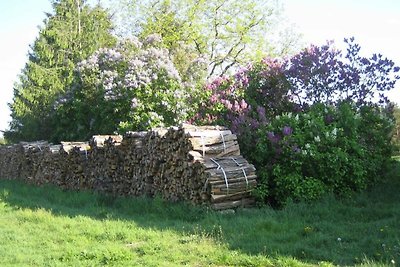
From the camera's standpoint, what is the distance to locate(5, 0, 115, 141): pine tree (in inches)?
1040

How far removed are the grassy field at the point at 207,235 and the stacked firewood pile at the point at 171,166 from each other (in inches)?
19.5

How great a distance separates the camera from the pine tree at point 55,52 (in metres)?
26.4

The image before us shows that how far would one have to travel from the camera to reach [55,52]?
91.9 feet

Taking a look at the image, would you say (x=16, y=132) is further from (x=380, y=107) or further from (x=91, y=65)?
(x=380, y=107)

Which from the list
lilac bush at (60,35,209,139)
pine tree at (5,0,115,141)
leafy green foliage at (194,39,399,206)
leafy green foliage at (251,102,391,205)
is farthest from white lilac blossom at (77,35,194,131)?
pine tree at (5,0,115,141)

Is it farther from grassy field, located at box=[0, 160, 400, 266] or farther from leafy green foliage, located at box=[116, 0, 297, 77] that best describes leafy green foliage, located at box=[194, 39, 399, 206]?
leafy green foliage, located at box=[116, 0, 297, 77]

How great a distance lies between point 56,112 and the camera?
19703 mm

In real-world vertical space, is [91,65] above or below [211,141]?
above

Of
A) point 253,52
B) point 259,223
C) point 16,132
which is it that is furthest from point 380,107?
point 16,132

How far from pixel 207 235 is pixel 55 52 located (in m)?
24.1

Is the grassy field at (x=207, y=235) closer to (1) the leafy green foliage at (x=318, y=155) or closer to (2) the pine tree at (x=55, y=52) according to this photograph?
A: (1) the leafy green foliage at (x=318, y=155)

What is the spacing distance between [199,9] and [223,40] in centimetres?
244

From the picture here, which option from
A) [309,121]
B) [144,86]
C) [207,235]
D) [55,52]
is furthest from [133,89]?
[55,52]

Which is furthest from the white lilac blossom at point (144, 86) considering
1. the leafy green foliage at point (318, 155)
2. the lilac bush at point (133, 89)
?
the leafy green foliage at point (318, 155)
